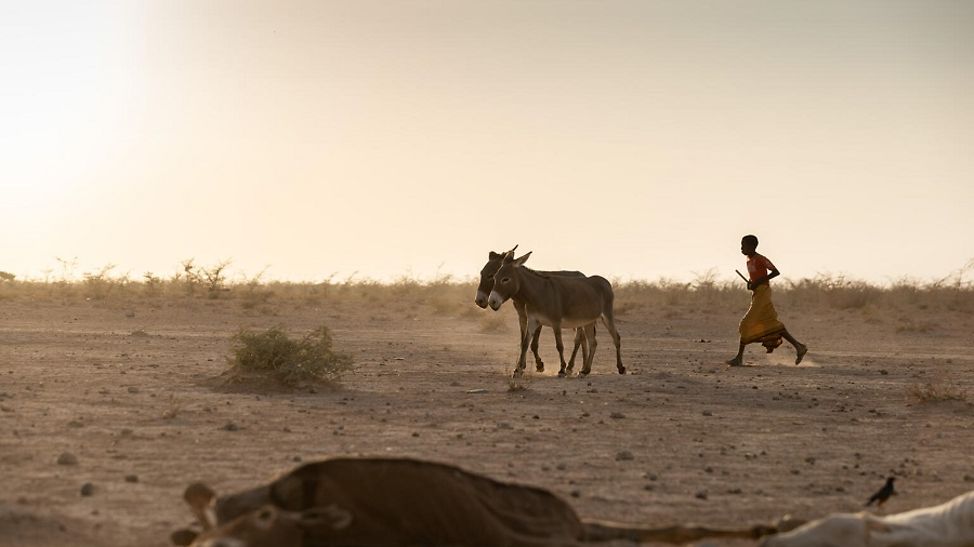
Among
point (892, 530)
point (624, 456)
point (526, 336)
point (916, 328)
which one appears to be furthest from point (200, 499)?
point (916, 328)

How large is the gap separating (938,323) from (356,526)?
3436 centimetres

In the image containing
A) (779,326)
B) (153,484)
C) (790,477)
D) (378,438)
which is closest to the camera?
(153,484)

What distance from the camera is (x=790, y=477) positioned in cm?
990

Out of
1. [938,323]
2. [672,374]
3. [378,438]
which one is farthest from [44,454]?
[938,323]

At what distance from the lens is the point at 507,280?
19625 mm

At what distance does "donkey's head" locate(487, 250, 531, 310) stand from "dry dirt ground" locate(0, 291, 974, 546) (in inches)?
48.0

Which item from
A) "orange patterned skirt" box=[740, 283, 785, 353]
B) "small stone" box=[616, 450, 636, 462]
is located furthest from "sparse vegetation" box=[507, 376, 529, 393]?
"orange patterned skirt" box=[740, 283, 785, 353]

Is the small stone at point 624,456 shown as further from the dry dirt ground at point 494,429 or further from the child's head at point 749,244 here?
the child's head at point 749,244

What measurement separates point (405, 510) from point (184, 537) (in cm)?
108

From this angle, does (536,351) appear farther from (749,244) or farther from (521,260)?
(749,244)

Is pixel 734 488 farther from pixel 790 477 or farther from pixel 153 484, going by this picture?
pixel 153 484

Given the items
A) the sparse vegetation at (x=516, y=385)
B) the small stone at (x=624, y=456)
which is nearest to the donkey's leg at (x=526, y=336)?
the sparse vegetation at (x=516, y=385)

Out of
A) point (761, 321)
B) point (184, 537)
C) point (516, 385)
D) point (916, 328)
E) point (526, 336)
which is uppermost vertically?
point (916, 328)

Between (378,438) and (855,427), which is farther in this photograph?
(855,427)
